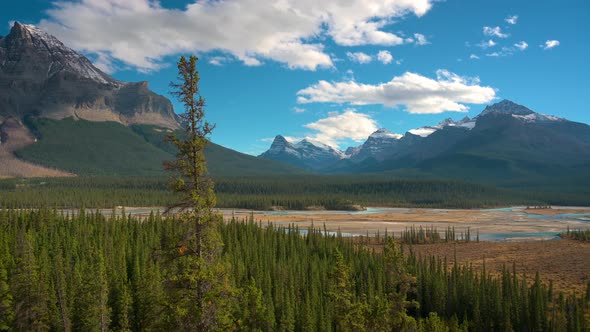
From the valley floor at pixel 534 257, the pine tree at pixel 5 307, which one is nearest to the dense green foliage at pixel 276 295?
the pine tree at pixel 5 307

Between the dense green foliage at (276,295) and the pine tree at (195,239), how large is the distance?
0.65 m

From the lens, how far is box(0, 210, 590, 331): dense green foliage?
3538cm

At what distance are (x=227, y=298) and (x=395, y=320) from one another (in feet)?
44.8

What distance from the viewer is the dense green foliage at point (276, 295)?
35375mm

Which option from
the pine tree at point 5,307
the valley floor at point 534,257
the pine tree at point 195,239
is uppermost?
the pine tree at point 195,239

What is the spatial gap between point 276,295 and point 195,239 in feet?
158

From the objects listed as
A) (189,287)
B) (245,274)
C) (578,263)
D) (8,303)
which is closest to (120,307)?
(8,303)

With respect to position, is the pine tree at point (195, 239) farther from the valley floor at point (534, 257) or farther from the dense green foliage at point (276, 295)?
the valley floor at point (534, 257)

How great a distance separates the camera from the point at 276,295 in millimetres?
69812

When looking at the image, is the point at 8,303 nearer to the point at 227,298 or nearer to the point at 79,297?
the point at 79,297

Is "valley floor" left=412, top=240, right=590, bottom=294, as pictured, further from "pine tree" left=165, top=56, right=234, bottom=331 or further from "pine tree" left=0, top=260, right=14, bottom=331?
"pine tree" left=0, top=260, right=14, bottom=331

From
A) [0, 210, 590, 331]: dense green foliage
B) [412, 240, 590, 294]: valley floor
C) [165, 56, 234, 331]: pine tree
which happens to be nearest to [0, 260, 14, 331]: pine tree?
[0, 210, 590, 331]: dense green foliage

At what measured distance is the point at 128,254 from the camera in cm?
8856

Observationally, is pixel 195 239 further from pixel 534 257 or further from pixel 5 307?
pixel 534 257
